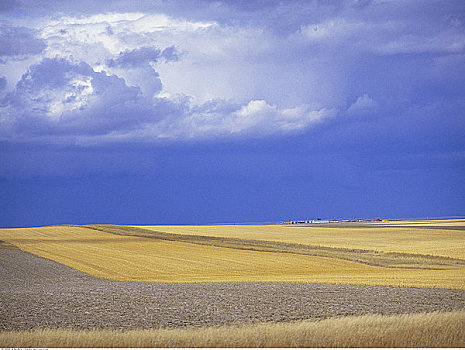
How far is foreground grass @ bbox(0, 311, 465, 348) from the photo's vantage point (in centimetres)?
1410

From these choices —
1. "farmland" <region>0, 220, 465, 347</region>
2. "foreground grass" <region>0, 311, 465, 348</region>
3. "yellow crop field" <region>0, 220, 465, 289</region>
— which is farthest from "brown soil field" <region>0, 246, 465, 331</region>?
"yellow crop field" <region>0, 220, 465, 289</region>

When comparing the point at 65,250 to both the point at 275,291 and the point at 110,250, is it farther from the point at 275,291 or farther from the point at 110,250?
the point at 275,291

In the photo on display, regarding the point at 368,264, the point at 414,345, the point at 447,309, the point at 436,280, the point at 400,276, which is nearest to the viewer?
the point at 414,345

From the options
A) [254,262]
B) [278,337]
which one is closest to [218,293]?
[278,337]

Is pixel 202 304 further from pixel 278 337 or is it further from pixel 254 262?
pixel 254 262

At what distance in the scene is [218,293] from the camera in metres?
25.7

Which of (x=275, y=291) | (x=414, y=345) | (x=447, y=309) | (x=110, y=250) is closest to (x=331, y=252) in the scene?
(x=110, y=250)

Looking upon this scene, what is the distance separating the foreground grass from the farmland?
0.07 m

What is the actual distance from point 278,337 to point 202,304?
8.13m

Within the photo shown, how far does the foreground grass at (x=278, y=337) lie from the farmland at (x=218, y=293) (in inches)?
2.7

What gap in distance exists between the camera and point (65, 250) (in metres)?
56.8

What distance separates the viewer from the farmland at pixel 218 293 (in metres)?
16.3

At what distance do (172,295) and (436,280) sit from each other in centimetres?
1591

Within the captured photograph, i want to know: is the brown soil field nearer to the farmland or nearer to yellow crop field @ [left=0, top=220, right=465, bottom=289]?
the farmland
